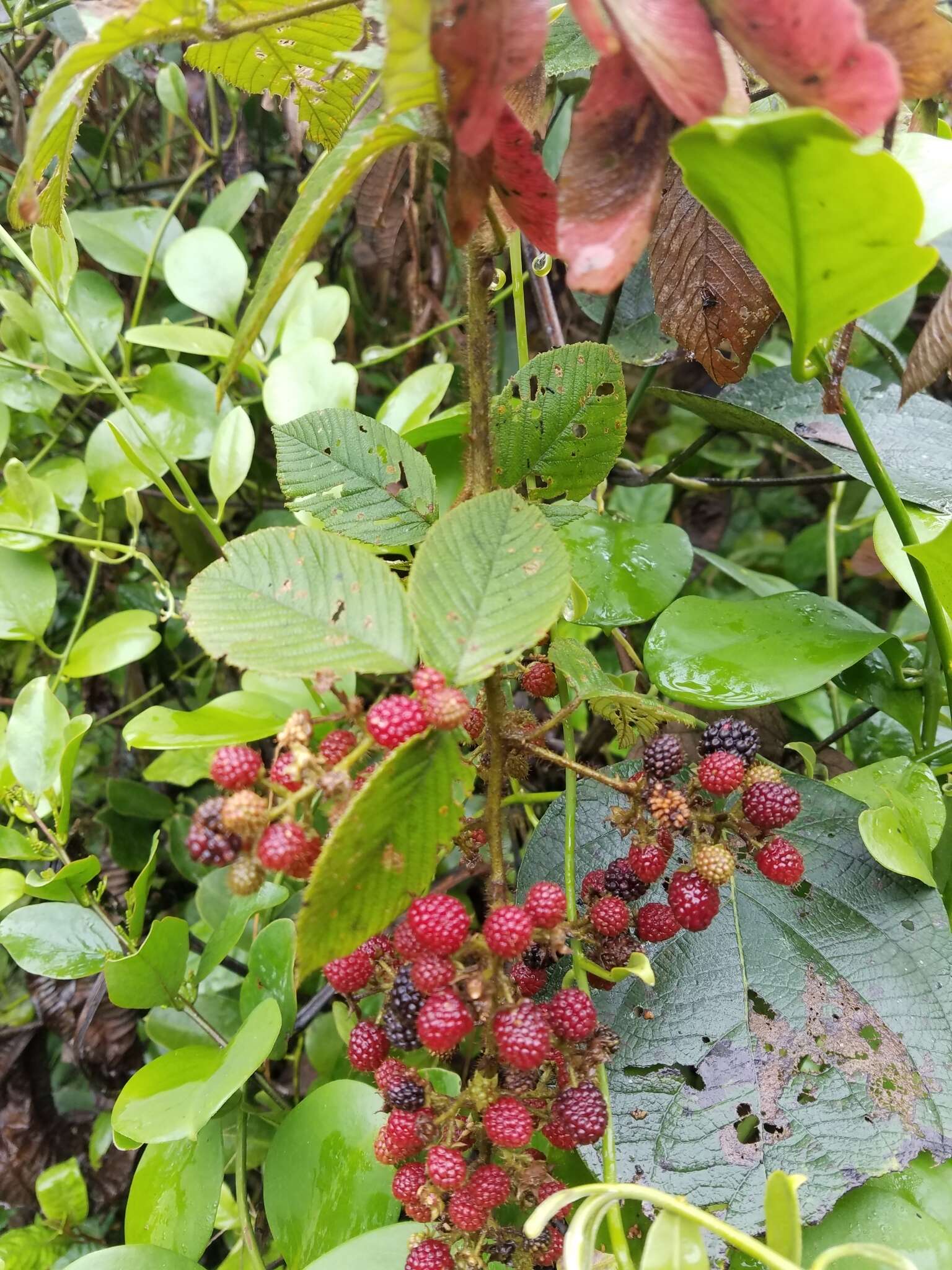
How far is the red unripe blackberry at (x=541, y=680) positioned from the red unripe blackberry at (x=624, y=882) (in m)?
0.14

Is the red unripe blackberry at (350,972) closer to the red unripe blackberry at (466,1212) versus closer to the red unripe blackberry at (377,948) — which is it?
the red unripe blackberry at (377,948)

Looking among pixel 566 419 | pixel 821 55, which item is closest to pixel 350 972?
pixel 566 419

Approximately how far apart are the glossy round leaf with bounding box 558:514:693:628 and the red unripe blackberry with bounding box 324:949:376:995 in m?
0.31

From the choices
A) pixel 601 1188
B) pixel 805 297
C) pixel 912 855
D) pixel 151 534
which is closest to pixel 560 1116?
pixel 601 1188

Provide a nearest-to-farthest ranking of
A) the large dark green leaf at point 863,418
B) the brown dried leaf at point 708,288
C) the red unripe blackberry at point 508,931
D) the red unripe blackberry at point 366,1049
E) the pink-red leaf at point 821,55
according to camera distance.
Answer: the pink-red leaf at point 821,55 → the red unripe blackberry at point 508,931 → the red unripe blackberry at point 366,1049 → the brown dried leaf at point 708,288 → the large dark green leaf at point 863,418

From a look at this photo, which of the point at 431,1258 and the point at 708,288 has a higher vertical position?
the point at 708,288

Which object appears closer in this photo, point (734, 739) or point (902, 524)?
point (734, 739)

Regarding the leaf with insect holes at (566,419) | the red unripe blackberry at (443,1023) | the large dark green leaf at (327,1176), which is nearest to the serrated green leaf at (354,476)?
the leaf with insect holes at (566,419)

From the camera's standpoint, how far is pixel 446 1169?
393 mm

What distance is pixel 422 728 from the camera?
34 cm

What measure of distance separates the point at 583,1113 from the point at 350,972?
0.46 ft

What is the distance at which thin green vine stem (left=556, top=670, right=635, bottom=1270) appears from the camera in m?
0.41

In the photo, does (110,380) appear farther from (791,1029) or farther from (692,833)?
(791,1029)

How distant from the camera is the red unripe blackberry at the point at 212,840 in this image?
1.09ft
